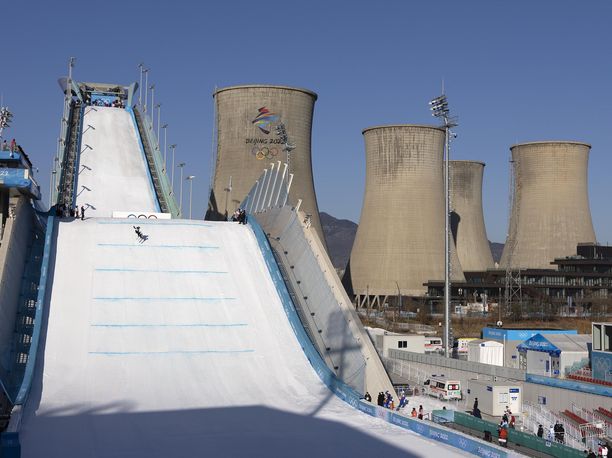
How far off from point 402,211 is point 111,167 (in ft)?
70.0

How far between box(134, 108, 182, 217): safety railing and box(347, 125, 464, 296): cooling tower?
1664 centimetres

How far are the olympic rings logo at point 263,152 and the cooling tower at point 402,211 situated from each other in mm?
8096

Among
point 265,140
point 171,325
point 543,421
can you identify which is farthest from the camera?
point 265,140

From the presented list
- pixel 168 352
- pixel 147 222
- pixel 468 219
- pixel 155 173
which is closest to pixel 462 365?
pixel 168 352

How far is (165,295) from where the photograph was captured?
27.0 m

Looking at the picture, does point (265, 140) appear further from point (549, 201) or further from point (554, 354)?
point (554, 354)

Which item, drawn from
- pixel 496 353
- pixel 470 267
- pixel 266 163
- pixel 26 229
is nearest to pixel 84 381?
pixel 26 229

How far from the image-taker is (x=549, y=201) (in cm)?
6166

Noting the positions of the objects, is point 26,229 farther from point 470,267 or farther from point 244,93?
point 470,267

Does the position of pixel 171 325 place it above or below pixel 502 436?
above

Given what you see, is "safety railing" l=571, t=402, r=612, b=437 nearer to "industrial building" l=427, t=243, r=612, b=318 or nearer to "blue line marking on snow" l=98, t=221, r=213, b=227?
"blue line marking on snow" l=98, t=221, r=213, b=227

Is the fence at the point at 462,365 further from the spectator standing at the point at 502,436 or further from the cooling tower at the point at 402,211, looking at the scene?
the cooling tower at the point at 402,211

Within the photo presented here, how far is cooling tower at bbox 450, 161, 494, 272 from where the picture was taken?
7331 centimetres

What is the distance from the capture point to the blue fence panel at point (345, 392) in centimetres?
1662
